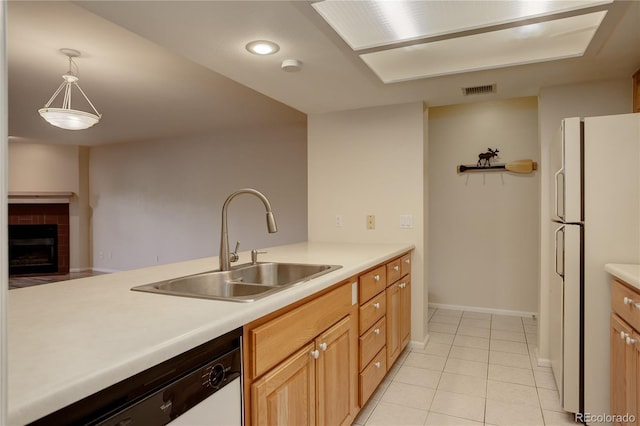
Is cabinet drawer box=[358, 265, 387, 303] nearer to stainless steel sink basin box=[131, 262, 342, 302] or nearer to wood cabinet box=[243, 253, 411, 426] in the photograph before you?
wood cabinet box=[243, 253, 411, 426]

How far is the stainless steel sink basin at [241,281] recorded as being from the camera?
1.44 meters

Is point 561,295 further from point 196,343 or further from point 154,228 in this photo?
point 154,228

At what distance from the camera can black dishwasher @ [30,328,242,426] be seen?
0.69 m

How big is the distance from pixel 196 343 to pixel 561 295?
2.12m

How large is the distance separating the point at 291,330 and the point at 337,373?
50 cm

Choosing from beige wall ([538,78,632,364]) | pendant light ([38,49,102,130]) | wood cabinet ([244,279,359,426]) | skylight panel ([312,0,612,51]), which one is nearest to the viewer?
wood cabinet ([244,279,359,426])

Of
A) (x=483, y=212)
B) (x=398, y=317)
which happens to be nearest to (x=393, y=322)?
(x=398, y=317)

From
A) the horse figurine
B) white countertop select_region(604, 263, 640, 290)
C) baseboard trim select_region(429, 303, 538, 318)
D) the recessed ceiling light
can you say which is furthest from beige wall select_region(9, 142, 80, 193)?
white countertop select_region(604, 263, 640, 290)

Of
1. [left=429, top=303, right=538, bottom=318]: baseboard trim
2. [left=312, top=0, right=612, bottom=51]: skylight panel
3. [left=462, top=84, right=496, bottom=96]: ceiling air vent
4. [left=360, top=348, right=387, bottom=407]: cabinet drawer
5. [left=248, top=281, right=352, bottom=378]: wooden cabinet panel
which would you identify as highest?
[left=312, top=0, right=612, bottom=51]: skylight panel

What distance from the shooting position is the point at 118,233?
7.06 meters

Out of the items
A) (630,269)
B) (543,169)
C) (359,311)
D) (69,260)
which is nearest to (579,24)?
(543,169)

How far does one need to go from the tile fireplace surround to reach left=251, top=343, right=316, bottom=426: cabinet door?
7.54m

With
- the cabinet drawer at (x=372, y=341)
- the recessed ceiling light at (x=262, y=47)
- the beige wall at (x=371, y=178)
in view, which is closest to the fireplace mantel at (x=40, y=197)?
the beige wall at (x=371, y=178)

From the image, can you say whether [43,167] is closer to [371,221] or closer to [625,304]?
[371,221]
